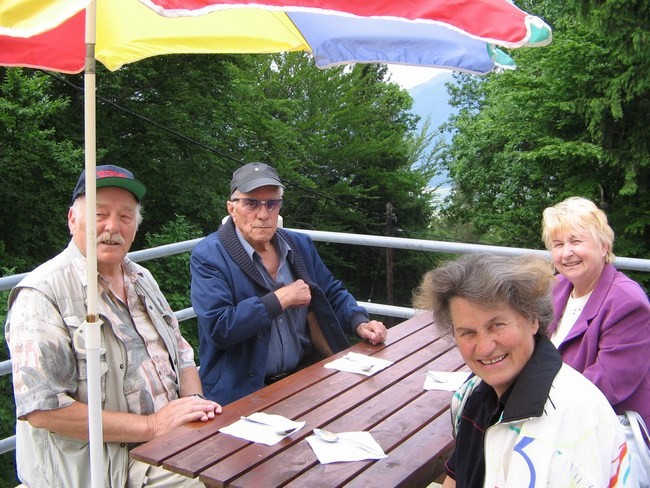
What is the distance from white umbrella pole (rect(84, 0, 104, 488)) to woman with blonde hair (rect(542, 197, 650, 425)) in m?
1.37

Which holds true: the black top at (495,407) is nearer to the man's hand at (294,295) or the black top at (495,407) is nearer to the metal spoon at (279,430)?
the metal spoon at (279,430)

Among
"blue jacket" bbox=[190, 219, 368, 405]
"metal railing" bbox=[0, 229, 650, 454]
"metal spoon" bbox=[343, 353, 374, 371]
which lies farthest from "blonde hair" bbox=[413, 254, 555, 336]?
"metal railing" bbox=[0, 229, 650, 454]

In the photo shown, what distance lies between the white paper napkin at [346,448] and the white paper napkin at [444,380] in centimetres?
50

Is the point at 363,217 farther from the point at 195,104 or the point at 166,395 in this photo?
the point at 166,395

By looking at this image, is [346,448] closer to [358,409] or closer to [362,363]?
[358,409]

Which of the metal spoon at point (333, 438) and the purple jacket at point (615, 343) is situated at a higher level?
the purple jacket at point (615, 343)

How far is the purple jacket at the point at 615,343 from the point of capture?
2.42 meters

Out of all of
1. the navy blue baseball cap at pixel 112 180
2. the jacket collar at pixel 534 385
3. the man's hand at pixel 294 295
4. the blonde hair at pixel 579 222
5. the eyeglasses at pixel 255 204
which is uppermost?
the navy blue baseball cap at pixel 112 180

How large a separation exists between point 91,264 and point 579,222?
181cm

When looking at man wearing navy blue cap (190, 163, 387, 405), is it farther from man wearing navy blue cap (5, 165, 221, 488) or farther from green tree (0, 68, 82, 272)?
green tree (0, 68, 82, 272)

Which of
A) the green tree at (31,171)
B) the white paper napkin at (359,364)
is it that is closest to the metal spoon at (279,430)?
the white paper napkin at (359,364)

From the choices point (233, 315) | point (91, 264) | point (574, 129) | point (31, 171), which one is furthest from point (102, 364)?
point (574, 129)

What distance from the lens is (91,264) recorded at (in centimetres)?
192

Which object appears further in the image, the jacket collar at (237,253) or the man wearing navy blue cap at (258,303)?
the jacket collar at (237,253)
